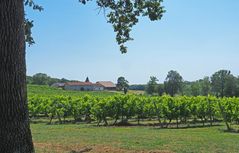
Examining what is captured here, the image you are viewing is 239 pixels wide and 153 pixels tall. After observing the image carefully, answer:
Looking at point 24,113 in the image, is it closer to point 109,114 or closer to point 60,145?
point 60,145

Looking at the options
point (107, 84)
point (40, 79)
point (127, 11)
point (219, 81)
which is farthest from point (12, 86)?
point (107, 84)

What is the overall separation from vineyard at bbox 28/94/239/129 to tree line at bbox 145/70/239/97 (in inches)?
1972

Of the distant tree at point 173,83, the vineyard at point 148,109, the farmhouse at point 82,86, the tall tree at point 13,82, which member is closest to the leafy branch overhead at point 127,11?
the tall tree at point 13,82

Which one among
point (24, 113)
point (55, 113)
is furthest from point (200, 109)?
point (24, 113)

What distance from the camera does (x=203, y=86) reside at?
95375mm

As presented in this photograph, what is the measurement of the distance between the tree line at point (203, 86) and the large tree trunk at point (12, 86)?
7635 cm

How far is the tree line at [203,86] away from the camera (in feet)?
274

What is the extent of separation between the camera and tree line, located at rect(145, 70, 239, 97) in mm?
83375

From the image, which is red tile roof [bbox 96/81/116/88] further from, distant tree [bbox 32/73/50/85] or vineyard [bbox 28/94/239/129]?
vineyard [bbox 28/94/239/129]

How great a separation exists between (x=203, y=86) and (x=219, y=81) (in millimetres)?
5048

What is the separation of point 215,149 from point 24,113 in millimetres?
8738

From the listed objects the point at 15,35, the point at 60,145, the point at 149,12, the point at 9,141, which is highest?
the point at 149,12

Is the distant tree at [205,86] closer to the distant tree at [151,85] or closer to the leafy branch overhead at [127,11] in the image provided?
the distant tree at [151,85]

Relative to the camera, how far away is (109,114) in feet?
105
